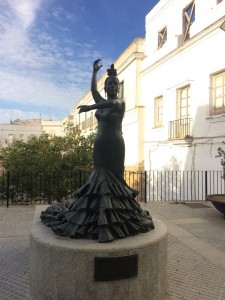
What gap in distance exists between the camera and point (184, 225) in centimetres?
813

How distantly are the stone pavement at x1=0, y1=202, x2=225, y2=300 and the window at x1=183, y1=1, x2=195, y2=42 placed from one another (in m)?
9.32

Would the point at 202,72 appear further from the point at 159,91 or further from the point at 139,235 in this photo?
the point at 139,235

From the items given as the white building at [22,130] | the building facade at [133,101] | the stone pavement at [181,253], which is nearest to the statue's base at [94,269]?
the stone pavement at [181,253]

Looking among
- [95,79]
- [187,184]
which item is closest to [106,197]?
[95,79]

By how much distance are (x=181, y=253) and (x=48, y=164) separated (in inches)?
339

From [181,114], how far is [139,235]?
1265 cm

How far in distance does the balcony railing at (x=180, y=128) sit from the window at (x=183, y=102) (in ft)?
0.96

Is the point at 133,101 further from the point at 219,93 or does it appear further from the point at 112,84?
the point at 112,84

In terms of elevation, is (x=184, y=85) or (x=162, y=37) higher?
(x=162, y=37)

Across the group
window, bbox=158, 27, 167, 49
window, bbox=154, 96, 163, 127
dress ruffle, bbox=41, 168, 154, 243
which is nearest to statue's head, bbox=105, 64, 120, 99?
dress ruffle, bbox=41, 168, 154, 243

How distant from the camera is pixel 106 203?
12.6 feet

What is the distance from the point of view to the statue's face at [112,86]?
431 centimetres

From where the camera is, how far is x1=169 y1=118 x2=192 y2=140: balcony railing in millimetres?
14891

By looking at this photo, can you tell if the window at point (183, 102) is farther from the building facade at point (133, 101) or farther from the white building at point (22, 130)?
the white building at point (22, 130)
